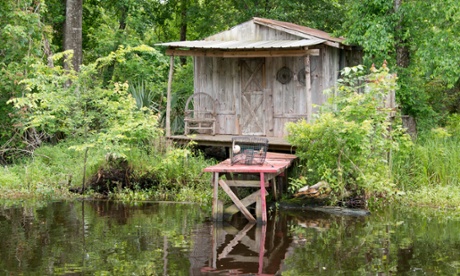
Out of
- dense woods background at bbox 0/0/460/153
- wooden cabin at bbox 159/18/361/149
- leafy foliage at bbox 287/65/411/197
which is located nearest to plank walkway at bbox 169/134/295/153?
wooden cabin at bbox 159/18/361/149

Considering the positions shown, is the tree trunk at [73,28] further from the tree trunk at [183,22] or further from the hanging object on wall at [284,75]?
the hanging object on wall at [284,75]

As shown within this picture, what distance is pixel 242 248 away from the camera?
11.0 meters

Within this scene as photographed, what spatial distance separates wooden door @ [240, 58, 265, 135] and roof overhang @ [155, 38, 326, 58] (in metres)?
0.86

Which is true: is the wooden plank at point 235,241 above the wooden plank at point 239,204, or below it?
below

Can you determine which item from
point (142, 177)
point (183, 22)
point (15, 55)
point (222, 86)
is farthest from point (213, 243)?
point (183, 22)

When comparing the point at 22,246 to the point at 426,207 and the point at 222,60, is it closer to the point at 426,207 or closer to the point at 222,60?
the point at 426,207

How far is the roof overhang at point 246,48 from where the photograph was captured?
Result: 15961 millimetres

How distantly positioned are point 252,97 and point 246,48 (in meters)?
2.28

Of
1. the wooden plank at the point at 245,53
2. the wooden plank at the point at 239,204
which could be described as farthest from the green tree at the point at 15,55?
the wooden plank at the point at 239,204

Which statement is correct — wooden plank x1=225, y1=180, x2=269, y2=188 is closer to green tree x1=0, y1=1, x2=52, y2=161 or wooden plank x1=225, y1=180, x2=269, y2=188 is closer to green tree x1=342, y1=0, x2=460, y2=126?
green tree x1=342, y1=0, x2=460, y2=126

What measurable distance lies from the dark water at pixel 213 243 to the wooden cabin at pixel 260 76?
4653 mm

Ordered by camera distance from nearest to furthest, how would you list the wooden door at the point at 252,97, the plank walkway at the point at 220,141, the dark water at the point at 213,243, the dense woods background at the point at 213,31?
the dark water at the point at 213,243 < the dense woods background at the point at 213,31 < the plank walkway at the point at 220,141 < the wooden door at the point at 252,97

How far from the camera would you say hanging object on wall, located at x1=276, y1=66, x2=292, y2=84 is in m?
18.2

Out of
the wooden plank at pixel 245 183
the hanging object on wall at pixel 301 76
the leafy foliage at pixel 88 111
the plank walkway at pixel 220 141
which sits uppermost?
the hanging object on wall at pixel 301 76
